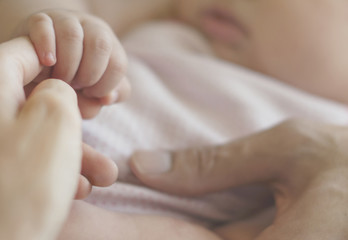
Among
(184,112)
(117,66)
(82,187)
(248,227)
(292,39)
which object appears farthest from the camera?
(292,39)

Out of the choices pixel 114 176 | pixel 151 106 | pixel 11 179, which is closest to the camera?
pixel 11 179

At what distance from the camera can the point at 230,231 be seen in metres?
0.60

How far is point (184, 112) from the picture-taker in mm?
751

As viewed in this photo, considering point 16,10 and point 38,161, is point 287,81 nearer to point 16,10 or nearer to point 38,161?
point 16,10

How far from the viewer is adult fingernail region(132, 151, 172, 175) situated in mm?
594

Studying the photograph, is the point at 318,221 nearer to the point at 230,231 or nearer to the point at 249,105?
the point at 230,231

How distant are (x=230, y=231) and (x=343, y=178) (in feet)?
0.60

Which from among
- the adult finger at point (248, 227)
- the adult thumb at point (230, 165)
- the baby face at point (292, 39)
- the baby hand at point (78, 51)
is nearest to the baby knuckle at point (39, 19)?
the baby hand at point (78, 51)

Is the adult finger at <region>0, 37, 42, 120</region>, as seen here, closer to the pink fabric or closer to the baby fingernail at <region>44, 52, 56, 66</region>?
the baby fingernail at <region>44, 52, 56, 66</region>

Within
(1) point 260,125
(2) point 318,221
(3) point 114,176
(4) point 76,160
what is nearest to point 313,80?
(1) point 260,125

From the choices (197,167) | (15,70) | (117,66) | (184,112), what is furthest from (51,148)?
(184,112)

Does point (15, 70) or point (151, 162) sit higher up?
point (15, 70)

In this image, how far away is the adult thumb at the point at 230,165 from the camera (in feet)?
1.94

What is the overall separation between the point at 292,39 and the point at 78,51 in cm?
59
